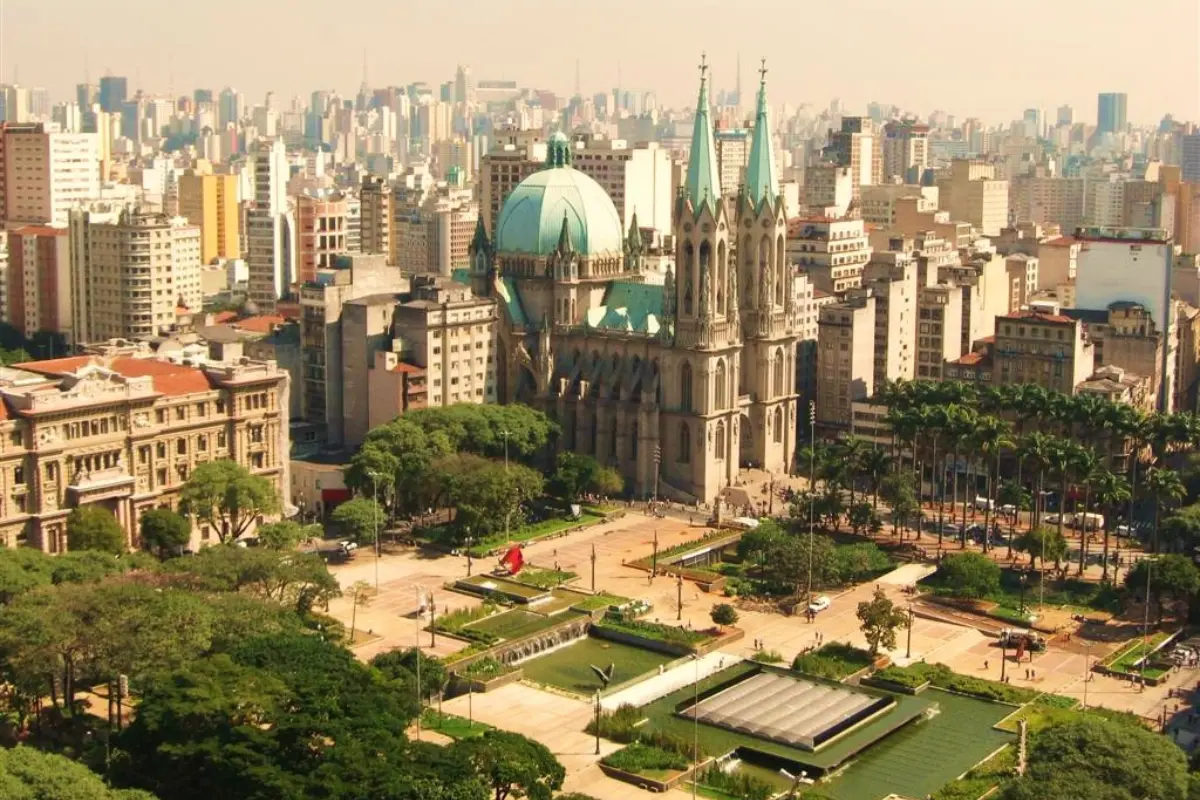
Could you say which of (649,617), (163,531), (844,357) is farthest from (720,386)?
(163,531)

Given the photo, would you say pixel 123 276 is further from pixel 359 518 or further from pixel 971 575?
pixel 971 575

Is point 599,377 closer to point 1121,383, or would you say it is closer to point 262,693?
point 1121,383

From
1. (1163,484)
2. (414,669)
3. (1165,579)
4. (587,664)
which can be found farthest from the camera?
(1163,484)

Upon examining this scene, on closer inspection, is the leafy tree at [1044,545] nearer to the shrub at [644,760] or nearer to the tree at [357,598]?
the shrub at [644,760]

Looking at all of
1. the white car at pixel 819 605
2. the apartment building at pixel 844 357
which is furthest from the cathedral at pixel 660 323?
the white car at pixel 819 605

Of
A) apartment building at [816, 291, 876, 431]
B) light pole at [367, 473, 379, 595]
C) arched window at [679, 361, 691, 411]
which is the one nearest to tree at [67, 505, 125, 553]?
light pole at [367, 473, 379, 595]
